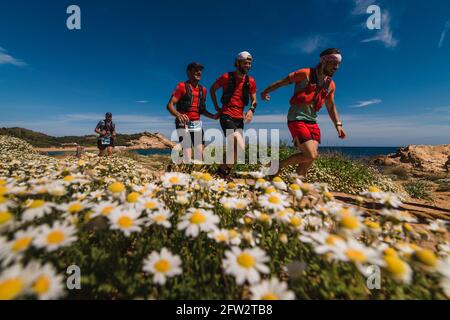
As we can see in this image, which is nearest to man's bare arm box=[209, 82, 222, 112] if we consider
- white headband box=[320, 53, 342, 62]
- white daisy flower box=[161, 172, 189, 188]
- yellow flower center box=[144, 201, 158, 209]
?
white headband box=[320, 53, 342, 62]

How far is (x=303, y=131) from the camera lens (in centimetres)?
440

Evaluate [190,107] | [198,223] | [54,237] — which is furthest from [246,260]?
[190,107]

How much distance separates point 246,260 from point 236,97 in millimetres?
4412

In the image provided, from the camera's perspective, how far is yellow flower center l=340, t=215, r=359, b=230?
1274 mm

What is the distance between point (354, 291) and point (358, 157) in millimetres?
12213

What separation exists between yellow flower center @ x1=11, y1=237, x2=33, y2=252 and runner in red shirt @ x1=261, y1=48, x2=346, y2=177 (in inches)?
163

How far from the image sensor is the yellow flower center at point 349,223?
1274mm

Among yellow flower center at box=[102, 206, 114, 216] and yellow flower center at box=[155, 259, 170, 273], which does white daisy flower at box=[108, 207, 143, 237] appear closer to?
yellow flower center at box=[102, 206, 114, 216]

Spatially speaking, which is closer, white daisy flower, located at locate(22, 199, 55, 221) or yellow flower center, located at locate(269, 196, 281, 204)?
white daisy flower, located at locate(22, 199, 55, 221)

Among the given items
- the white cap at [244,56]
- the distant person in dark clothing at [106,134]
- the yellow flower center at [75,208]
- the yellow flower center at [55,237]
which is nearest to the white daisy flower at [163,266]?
the yellow flower center at [55,237]

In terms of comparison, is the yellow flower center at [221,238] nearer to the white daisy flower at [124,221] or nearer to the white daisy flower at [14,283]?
the white daisy flower at [124,221]

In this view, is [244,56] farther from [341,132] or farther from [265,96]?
[341,132]

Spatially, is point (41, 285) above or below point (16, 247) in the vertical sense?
below
